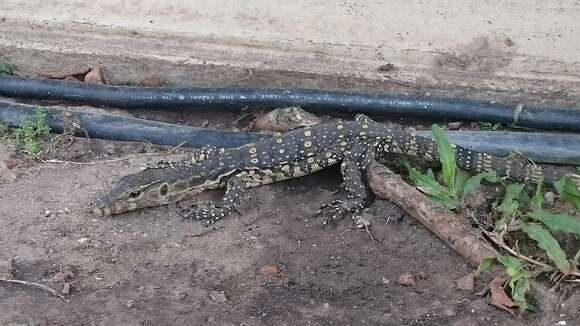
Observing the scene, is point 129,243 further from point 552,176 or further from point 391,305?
point 552,176

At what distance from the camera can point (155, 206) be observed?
6441 millimetres

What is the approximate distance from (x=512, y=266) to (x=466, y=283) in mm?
347

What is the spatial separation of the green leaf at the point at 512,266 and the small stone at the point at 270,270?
1603 mm

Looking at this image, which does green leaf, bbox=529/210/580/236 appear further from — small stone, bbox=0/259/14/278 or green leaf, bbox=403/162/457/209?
small stone, bbox=0/259/14/278

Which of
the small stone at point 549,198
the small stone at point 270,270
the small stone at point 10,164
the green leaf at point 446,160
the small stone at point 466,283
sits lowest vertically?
the small stone at point 270,270

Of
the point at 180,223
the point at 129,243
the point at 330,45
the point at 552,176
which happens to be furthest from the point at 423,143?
the point at 129,243

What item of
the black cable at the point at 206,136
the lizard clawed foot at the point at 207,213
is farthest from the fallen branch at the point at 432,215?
the lizard clawed foot at the point at 207,213

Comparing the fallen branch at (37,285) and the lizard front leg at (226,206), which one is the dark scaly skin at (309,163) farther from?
the fallen branch at (37,285)

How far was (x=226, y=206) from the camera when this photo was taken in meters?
6.42

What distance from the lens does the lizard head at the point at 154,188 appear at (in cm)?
613

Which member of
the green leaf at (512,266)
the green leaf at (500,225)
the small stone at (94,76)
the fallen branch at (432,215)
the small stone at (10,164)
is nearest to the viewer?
the green leaf at (512,266)

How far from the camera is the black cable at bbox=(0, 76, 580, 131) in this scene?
7.09 m

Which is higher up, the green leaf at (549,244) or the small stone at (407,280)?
the green leaf at (549,244)

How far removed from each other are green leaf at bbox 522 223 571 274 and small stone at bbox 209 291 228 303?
2.22m
